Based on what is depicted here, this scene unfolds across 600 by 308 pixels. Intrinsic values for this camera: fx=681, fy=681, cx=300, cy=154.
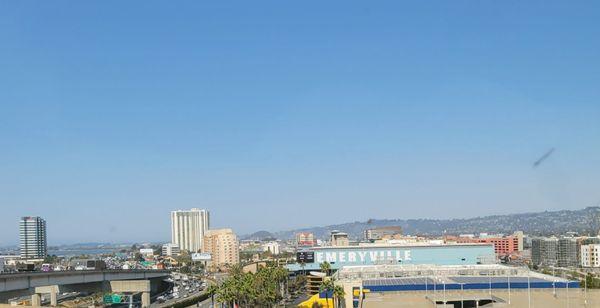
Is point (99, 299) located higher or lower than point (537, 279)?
lower

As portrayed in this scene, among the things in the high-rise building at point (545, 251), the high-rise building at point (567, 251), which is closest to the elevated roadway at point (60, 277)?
the high-rise building at point (567, 251)

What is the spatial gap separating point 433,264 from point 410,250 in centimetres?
514

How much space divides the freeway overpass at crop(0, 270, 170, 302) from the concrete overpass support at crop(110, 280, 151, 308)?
331 mm

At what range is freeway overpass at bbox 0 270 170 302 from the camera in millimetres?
76863

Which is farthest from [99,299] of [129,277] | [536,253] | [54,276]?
[536,253]

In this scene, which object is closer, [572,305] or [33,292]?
[572,305]

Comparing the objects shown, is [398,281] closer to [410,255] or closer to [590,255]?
[410,255]

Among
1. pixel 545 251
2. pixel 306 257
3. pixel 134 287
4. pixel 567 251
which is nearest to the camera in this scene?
pixel 134 287

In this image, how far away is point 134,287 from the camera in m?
106

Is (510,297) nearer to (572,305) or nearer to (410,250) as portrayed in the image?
(572,305)

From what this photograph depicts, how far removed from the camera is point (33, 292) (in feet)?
271

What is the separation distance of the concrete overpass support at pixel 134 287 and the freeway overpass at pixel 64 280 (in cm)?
33

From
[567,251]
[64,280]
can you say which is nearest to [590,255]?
[567,251]

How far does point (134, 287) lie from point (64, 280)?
16.5m
